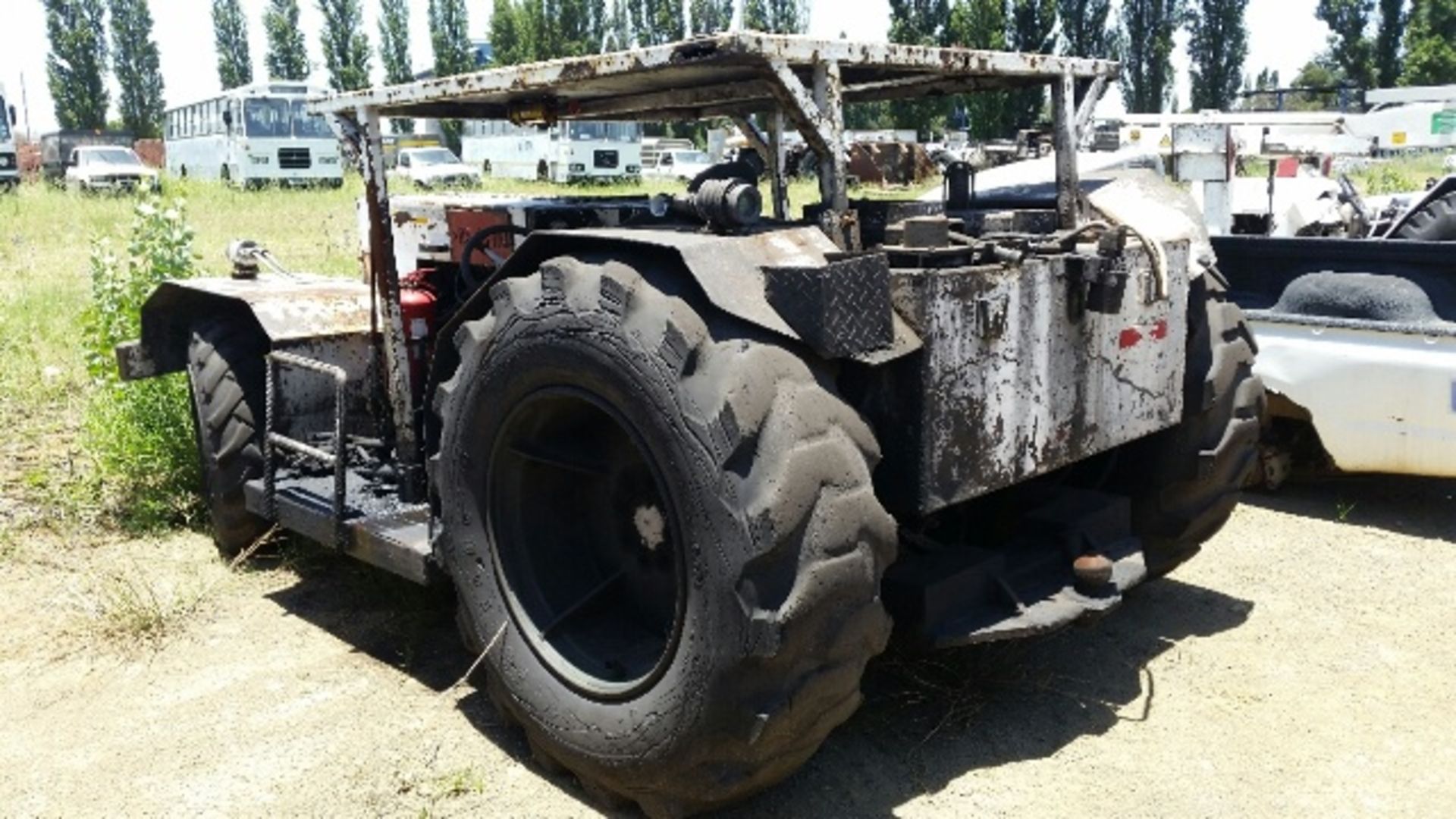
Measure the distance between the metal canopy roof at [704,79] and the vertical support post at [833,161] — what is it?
1.4 inches

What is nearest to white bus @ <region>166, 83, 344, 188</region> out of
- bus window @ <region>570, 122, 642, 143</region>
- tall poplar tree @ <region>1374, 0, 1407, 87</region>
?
bus window @ <region>570, 122, 642, 143</region>

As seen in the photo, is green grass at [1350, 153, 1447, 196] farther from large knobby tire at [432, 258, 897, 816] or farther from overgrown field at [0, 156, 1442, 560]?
large knobby tire at [432, 258, 897, 816]

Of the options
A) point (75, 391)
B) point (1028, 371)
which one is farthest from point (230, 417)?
point (75, 391)

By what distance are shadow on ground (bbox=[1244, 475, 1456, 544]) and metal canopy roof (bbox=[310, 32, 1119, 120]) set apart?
2.79m

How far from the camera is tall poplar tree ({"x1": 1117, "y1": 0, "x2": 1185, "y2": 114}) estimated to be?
141ft

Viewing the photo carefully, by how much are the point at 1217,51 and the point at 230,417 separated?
144ft

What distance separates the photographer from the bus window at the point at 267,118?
2745cm

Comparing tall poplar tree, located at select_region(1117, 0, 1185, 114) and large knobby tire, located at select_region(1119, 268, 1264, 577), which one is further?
tall poplar tree, located at select_region(1117, 0, 1185, 114)

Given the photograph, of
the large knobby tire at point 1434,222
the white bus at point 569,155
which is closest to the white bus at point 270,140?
the white bus at point 569,155

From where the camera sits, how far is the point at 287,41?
47.7 m

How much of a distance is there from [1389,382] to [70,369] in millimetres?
7518

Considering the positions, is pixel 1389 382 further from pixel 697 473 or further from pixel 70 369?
pixel 70 369

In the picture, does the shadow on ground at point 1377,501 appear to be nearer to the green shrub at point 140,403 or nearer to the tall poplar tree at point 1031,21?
the green shrub at point 140,403

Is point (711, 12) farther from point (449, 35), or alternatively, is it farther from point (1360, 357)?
point (1360, 357)
